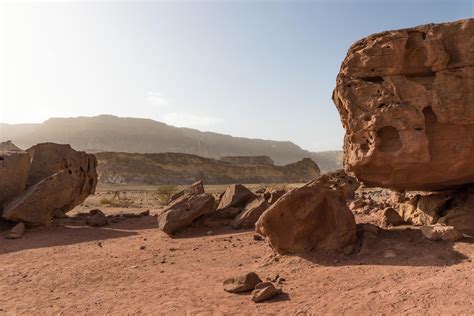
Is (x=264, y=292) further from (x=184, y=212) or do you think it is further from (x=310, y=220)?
(x=184, y=212)

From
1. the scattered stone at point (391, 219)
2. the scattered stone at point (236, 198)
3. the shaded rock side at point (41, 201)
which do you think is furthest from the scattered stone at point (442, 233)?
the shaded rock side at point (41, 201)

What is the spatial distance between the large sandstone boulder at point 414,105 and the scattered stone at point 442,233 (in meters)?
1.06

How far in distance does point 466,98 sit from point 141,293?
662 centimetres

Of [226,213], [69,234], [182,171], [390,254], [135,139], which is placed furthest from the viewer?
[135,139]

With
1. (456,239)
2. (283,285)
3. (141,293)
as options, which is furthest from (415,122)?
(141,293)

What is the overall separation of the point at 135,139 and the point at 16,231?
305ft

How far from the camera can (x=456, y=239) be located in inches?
263

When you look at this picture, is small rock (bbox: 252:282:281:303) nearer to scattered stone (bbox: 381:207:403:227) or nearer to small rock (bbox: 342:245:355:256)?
small rock (bbox: 342:245:355:256)

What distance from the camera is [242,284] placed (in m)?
5.61

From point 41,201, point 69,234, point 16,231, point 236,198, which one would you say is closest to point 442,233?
point 236,198

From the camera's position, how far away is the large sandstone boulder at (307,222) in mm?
7242

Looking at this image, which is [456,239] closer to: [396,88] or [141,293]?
[396,88]

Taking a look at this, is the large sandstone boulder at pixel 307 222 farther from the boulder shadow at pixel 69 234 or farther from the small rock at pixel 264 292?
the boulder shadow at pixel 69 234

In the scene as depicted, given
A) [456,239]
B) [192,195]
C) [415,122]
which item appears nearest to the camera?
[456,239]
